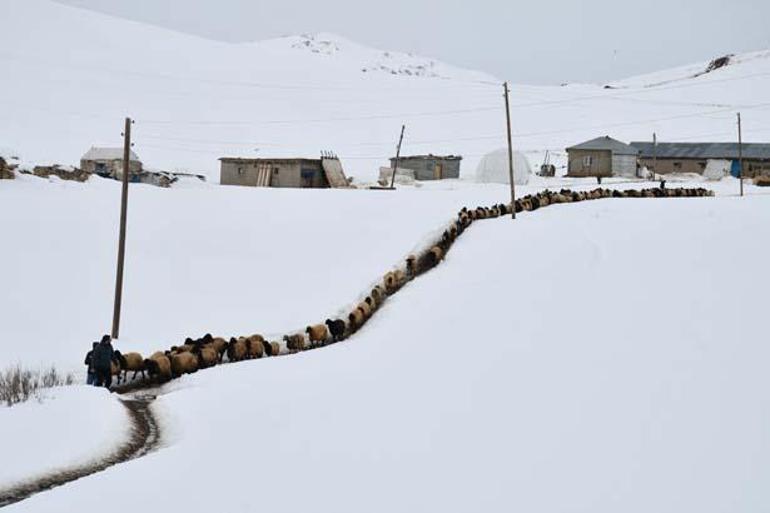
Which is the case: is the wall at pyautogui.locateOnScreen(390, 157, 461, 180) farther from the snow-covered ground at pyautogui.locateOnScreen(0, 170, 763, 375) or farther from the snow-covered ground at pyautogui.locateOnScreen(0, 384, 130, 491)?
the snow-covered ground at pyautogui.locateOnScreen(0, 384, 130, 491)

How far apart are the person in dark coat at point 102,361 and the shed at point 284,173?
33710mm

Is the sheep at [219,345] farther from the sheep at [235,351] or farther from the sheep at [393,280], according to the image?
the sheep at [393,280]

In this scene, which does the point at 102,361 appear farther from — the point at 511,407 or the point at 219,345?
the point at 511,407

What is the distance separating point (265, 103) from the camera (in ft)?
344

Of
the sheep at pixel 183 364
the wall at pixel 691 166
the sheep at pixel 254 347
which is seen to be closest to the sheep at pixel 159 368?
the sheep at pixel 183 364

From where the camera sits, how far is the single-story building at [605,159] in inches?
2490

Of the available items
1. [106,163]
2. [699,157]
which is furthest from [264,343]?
[699,157]

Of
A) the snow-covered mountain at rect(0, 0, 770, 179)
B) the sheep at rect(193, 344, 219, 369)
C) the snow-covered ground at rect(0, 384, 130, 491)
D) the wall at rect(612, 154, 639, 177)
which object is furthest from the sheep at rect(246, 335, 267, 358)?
the snow-covered mountain at rect(0, 0, 770, 179)

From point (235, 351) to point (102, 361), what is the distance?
374cm

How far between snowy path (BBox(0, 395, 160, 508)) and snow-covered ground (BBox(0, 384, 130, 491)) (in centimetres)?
14

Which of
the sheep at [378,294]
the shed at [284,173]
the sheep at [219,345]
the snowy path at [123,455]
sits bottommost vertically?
the snowy path at [123,455]

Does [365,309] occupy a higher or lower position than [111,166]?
lower

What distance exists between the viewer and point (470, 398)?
54.3 ft

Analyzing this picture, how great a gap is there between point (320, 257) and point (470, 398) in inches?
666
